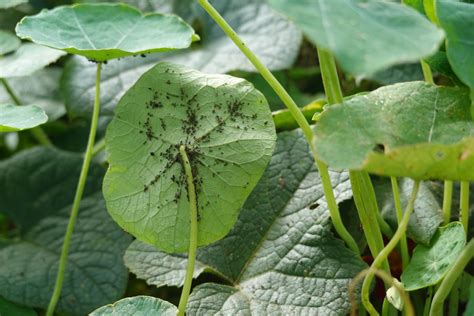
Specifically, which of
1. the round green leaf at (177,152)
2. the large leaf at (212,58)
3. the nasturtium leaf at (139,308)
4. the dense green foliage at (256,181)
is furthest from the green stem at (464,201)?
the large leaf at (212,58)

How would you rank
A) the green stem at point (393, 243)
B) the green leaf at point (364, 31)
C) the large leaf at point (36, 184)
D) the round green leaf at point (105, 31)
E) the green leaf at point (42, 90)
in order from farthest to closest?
the green leaf at point (42, 90) < the large leaf at point (36, 184) < the round green leaf at point (105, 31) < the green stem at point (393, 243) < the green leaf at point (364, 31)

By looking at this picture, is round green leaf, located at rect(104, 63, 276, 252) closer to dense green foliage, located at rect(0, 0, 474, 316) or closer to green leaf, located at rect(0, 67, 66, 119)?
dense green foliage, located at rect(0, 0, 474, 316)

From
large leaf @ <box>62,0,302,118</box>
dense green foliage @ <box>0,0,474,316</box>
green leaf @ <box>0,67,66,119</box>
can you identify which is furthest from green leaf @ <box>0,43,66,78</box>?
green leaf @ <box>0,67,66,119</box>

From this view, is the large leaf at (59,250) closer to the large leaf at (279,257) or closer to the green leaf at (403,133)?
the large leaf at (279,257)

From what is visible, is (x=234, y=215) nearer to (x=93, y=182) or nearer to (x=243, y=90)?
(x=243, y=90)

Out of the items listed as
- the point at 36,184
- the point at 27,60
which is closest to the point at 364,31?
the point at 27,60

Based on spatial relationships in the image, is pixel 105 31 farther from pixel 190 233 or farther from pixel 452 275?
pixel 452 275

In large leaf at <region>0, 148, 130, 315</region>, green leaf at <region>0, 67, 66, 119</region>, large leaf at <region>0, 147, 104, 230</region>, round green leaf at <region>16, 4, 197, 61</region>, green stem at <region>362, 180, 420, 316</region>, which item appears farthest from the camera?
green leaf at <region>0, 67, 66, 119</region>
